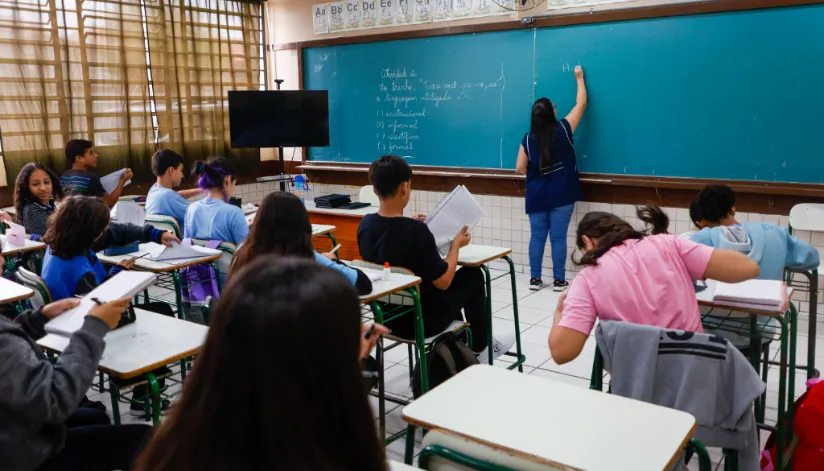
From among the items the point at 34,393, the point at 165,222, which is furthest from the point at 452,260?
the point at 165,222

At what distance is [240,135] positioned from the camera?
243 inches

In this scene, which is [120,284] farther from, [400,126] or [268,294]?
[400,126]

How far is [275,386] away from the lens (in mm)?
750

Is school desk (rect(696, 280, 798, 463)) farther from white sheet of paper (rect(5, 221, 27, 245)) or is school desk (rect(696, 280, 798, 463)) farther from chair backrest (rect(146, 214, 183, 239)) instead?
white sheet of paper (rect(5, 221, 27, 245))

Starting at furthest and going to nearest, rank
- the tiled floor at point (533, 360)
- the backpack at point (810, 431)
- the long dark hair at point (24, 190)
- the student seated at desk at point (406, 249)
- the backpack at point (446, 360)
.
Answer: the long dark hair at point (24, 190)
the tiled floor at point (533, 360)
the student seated at desk at point (406, 249)
the backpack at point (446, 360)
the backpack at point (810, 431)

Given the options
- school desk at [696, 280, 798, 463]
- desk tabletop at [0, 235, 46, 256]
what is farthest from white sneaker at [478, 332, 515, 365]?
desk tabletop at [0, 235, 46, 256]

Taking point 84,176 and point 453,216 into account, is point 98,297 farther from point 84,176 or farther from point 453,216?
point 84,176

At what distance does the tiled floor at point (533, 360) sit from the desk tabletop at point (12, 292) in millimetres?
840

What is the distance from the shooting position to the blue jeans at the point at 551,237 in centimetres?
527

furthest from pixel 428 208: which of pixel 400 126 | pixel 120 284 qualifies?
pixel 120 284

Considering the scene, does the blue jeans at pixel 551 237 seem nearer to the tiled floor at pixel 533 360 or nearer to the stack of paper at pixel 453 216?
the tiled floor at pixel 533 360

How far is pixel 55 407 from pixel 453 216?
205cm

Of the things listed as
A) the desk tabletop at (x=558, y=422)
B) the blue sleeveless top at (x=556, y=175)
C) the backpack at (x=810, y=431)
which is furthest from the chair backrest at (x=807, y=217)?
the desk tabletop at (x=558, y=422)

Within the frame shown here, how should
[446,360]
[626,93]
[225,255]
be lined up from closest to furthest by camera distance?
[446,360] < [225,255] < [626,93]
